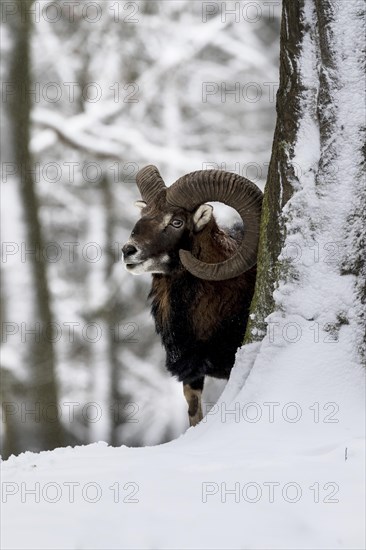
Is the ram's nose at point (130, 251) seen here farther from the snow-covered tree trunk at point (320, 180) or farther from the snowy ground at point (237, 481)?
the snowy ground at point (237, 481)

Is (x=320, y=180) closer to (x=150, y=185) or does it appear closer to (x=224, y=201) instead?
(x=224, y=201)

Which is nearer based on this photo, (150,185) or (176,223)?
(176,223)

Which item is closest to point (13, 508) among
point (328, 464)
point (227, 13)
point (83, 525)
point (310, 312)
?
point (83, 525)

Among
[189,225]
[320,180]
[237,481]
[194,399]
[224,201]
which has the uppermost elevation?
[320,180]

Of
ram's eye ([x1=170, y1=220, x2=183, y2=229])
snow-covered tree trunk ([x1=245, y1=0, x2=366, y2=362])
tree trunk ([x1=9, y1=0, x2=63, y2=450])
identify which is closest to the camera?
snow-covered tree trunk ([x1=245, y1=0, x2=366, y2=362])

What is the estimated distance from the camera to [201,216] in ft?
27.2

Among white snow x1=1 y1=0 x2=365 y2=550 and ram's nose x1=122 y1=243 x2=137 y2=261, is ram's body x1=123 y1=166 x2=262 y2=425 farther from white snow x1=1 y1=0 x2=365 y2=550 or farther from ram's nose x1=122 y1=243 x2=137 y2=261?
white snow x1=1 y1=0 x2=365 y2=550

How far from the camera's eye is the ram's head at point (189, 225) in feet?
26.1

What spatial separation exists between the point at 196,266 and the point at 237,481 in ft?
10.8

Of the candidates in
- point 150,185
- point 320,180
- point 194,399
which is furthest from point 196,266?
point 320,180

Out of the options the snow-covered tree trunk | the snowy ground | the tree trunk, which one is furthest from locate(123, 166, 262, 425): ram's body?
the tree trunk

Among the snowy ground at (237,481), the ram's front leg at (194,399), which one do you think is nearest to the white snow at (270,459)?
the snowy ground at (237,481)

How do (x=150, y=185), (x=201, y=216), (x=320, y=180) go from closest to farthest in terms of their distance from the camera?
(x=320, y=180)
(x=201, y=216)
(x=150, y=185)

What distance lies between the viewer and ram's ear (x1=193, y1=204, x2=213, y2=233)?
8258mm
